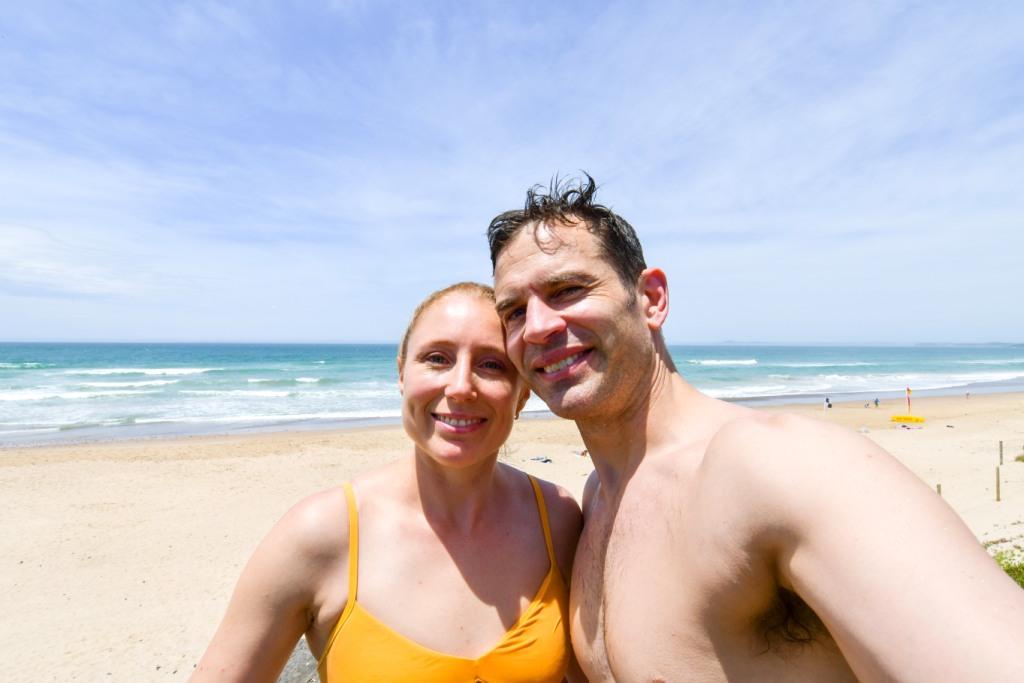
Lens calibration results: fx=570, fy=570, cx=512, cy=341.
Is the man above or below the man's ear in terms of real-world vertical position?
below

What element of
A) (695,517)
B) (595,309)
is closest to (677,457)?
(695,517)

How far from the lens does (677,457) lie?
6.30 ft

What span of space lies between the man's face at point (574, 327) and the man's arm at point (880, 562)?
0.70 metres

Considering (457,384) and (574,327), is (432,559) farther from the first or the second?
(574,327)

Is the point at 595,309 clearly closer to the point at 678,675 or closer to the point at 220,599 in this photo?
the point at 678,675

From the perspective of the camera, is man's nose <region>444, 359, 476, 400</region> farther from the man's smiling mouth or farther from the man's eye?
the man's eye

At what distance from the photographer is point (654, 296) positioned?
7.48 ft

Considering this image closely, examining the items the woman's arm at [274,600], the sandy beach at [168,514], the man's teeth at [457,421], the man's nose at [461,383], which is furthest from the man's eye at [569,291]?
the woman's arm at [274,600]

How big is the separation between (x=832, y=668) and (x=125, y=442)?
22257 mm

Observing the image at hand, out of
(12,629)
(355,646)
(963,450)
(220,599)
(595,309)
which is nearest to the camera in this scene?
(355,646)

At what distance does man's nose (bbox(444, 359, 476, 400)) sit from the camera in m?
2.06

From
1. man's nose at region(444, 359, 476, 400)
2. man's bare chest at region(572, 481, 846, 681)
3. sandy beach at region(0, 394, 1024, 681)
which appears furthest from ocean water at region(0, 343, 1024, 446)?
man's bare chest at region(572, 481, 846, 681)

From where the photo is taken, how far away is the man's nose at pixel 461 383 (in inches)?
81.3

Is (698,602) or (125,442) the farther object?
(125,442)
